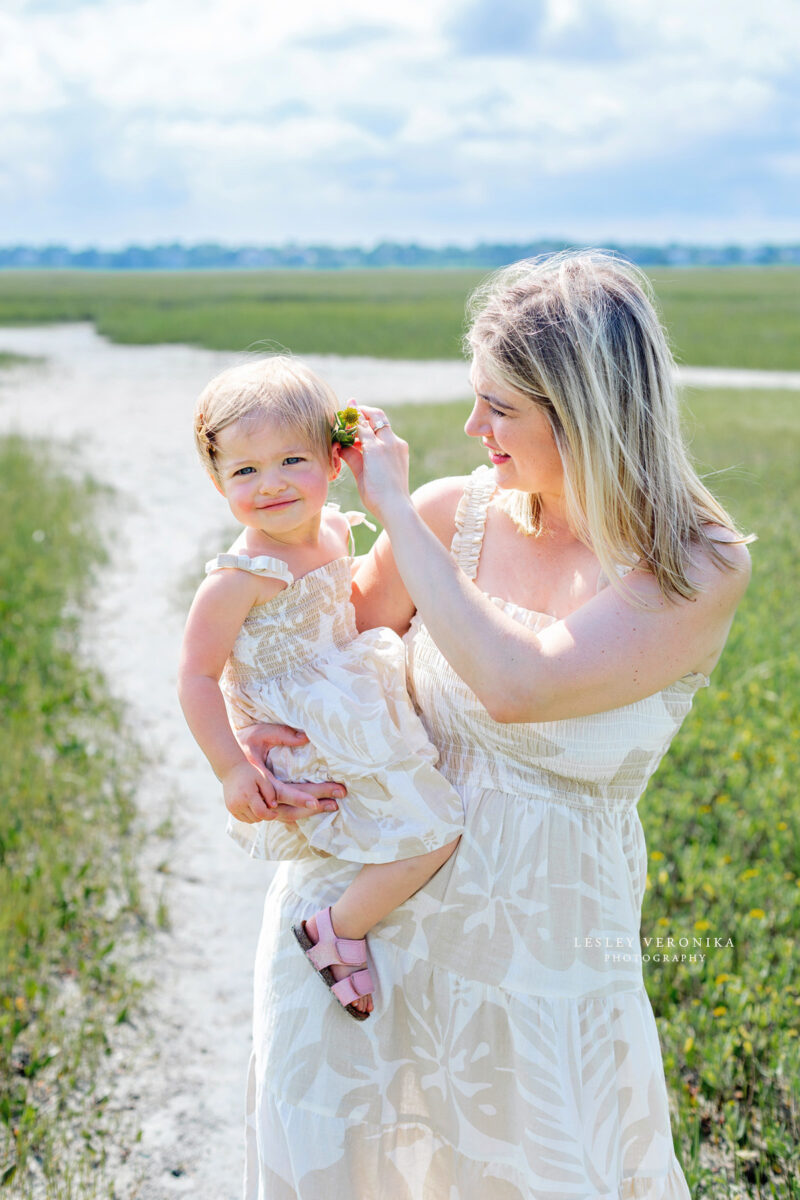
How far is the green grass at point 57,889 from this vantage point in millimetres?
2867

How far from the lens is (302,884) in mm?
2057

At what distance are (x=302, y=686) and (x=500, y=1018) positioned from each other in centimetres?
68

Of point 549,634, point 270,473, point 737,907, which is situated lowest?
point 737,907

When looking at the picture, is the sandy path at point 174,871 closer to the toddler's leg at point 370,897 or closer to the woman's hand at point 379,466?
the woman's hand at point 379,466

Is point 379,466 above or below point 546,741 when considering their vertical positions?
above

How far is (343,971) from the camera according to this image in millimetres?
A: 1925

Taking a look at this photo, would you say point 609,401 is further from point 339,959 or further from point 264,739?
point 339,959

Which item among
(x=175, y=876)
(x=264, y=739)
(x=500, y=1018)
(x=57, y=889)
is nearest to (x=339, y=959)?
(x=500, y=1018)

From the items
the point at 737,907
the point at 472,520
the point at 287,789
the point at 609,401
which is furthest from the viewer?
the point at 737,907

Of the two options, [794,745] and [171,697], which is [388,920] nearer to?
[794,745]

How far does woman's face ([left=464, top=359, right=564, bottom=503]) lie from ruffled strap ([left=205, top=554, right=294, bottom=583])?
0.42 m

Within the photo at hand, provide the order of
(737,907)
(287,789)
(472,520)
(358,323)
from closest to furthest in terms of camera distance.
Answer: (287,789) → (472,520) → (737,907) → (358,323)

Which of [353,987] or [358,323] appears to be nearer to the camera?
[353,987]

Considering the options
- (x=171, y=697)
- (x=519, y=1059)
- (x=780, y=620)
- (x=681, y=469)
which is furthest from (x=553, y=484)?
(x=780, y=620)
